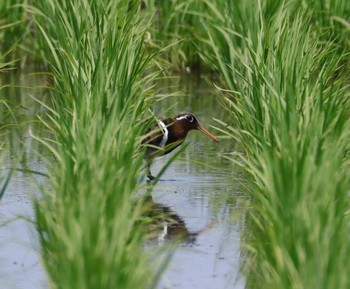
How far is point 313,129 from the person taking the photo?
6.90 m

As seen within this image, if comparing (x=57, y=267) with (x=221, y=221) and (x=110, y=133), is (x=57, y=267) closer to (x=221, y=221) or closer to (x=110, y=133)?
(x=110, y=133)

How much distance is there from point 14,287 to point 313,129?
1.67 metres

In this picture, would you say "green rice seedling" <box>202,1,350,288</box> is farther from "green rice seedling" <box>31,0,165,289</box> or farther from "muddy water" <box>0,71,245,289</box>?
"green rice seedling" <box>31,0,165,289</box>

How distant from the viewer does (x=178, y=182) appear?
9297 mm

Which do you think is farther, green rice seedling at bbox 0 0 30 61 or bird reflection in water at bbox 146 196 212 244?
green rice seedling at bbox 0 0 30 61

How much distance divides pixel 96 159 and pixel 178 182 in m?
2.92

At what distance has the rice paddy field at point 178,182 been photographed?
5504 millimetres

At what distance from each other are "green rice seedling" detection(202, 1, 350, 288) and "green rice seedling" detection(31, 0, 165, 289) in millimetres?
565

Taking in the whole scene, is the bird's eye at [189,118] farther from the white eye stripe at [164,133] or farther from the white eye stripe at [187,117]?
the white eye stripe at [164,133]

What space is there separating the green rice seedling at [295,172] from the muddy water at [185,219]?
0.23 m

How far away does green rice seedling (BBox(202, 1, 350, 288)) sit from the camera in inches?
216

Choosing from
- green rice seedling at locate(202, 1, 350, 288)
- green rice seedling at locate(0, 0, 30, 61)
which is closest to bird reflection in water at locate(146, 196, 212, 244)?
green rice seedling at locate(202, 1, 350, 288)

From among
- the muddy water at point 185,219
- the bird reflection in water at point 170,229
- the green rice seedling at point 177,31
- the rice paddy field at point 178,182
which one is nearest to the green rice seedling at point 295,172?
the rice paddy field at point 178,182

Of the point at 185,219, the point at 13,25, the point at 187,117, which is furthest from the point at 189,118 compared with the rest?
the point at 13,25
